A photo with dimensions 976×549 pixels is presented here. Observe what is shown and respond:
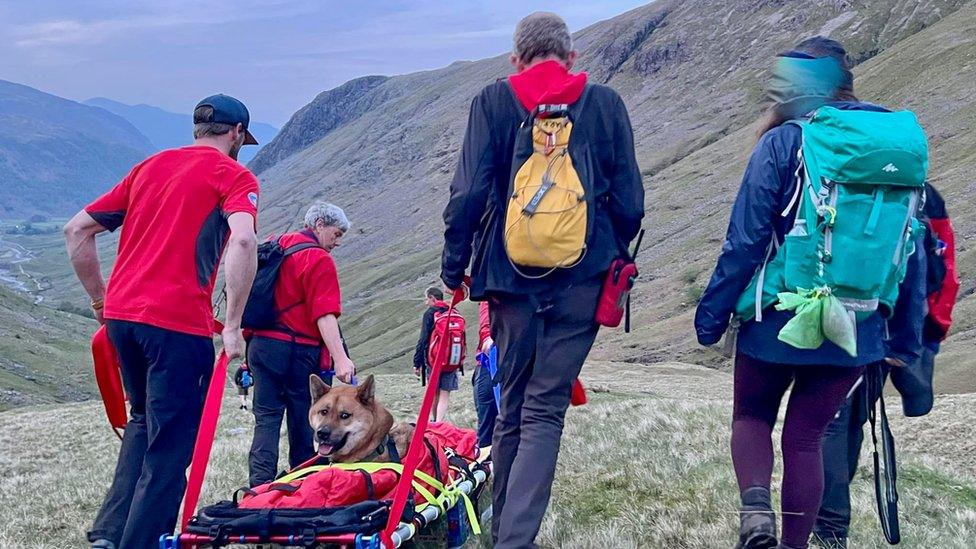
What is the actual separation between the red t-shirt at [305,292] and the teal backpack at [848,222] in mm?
3725

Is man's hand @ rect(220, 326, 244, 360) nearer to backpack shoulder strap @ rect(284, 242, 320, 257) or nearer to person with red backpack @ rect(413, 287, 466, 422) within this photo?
backpack shoulder strap @ rect(284, 242, 320, 257)

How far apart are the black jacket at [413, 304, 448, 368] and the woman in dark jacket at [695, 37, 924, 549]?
9158 mm

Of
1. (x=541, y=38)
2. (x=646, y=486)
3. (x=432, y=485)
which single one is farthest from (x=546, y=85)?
(x=646, y=486)

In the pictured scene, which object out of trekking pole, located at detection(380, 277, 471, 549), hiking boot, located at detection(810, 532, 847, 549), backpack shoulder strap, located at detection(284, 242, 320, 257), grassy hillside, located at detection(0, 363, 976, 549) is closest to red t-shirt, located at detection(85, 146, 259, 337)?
trekking pole, located at detection(380, 277, 471, 549)

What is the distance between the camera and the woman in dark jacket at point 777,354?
4.22 meters

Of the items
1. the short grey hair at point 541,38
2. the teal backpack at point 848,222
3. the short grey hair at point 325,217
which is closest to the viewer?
the teal backpack at point 848,222

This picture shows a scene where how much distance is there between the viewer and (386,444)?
6.37 meters

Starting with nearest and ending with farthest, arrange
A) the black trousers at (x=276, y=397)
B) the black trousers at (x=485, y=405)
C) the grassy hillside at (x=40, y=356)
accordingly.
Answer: the black trousers at (x=276, y=397), the black trousers at (x=485, y=405), the grassy hillside at (x=40, y=356)

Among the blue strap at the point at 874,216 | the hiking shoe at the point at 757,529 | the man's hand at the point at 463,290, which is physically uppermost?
the blue strap at the point at 874,216

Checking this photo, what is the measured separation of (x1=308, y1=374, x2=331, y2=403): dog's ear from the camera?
22.2 feet

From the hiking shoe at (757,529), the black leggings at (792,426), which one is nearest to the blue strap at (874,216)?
the black leggings at (792,426)

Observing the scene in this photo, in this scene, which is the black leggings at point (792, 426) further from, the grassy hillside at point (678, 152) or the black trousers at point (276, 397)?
the grassy hillside at point (678, 152)

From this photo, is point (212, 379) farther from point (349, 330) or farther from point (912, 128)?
point (349, 330)

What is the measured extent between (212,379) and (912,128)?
3.60 m
